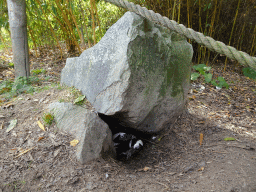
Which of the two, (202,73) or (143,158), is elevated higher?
(202,73)

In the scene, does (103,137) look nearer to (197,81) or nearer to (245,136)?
(245,136)

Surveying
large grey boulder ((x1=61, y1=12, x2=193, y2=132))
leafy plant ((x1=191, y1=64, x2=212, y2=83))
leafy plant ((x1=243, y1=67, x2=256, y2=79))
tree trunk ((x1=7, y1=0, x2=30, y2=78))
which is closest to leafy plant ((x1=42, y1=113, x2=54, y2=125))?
large grey boulder ((x1=61, y1=12, x2=193, y2=132))

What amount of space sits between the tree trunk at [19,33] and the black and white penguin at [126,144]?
1761mm

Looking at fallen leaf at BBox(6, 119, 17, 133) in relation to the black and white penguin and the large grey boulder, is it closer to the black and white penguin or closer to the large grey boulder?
the large grey boulder

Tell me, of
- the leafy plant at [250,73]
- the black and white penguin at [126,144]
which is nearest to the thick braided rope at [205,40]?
the black and white penguin at [126,144]

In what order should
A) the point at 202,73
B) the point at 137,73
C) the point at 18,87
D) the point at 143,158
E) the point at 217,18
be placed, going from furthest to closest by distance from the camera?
the point at 217,18, the point at 202,73, the point at 18,87, the point at 143,158, the point at 137,73

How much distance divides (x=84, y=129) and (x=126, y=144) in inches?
28.8

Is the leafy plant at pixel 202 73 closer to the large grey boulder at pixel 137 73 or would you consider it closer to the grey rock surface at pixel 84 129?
the large grey boulder at pixel 137 73

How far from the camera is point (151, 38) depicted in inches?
82.4

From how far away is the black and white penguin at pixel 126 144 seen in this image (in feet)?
7.78

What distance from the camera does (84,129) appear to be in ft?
6.13

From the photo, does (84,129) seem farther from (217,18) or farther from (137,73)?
(217,18)

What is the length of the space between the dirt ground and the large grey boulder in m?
0.35

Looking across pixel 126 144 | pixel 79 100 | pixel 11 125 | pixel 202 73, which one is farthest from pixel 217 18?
pixel 11 125
